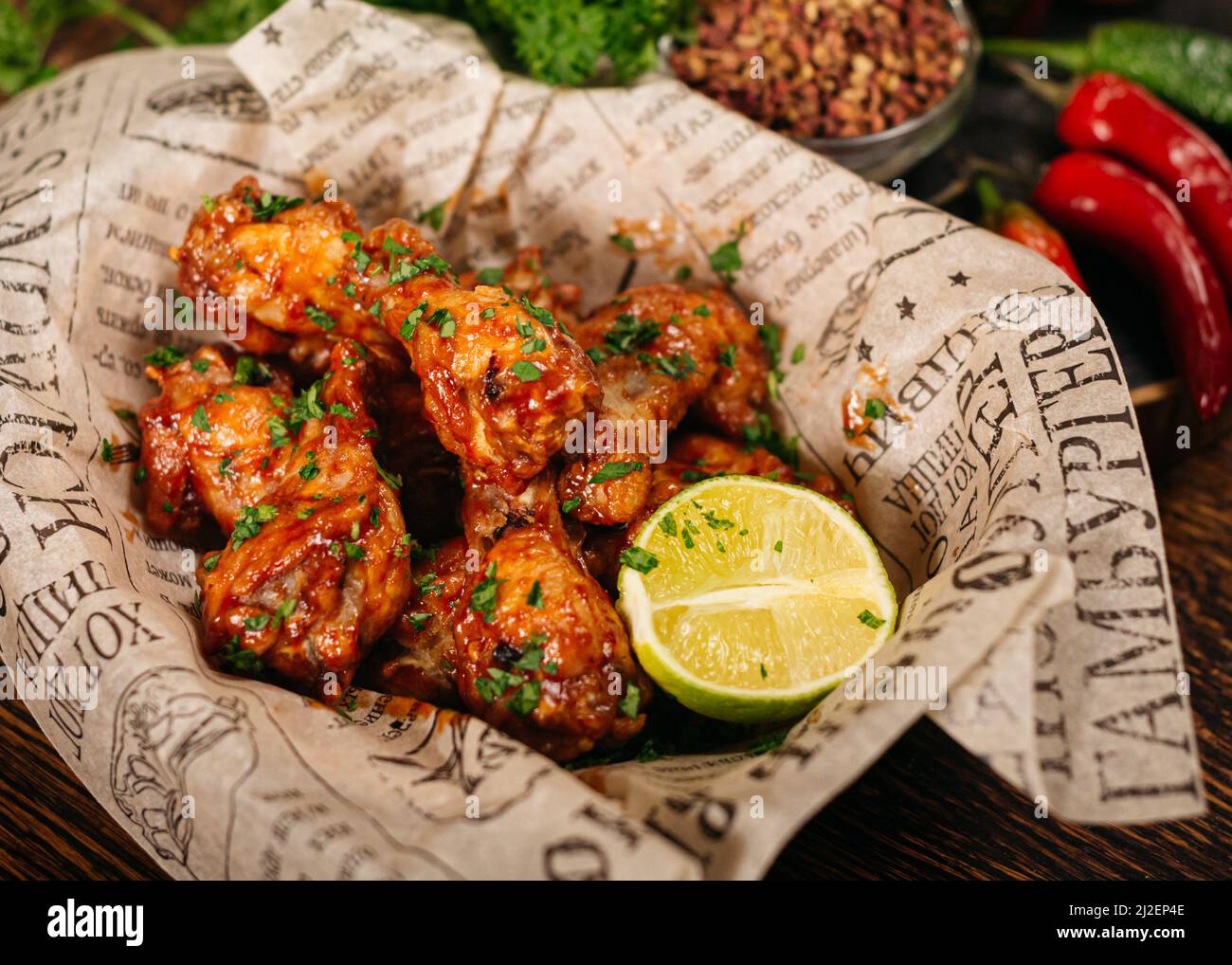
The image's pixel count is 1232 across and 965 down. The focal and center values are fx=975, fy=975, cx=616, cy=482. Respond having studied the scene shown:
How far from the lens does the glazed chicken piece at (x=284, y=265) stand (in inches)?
96.7

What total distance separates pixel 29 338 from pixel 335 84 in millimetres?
1176

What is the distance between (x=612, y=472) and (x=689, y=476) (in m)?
0.29

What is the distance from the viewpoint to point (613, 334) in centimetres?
260

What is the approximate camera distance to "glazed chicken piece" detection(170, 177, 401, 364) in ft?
8.05

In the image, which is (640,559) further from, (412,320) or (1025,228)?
(1025,228)

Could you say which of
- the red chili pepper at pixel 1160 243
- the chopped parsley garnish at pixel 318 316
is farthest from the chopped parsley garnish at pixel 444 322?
the red chili pepper at pixel 1160 243

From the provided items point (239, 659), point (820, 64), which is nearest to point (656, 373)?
point (239, 659)

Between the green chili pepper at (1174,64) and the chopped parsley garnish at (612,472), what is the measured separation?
300cm

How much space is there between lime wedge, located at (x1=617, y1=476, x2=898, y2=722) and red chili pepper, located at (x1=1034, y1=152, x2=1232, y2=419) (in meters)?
1.64

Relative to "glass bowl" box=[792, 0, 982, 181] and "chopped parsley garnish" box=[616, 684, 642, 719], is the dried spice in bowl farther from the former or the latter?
"chopped parsley garnish" box=[616, 684, 642, 719]

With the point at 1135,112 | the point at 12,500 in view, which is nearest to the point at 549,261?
the point at 12,500

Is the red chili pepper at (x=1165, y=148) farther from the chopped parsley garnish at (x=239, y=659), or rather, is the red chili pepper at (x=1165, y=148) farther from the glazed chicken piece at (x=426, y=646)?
the chopped parsley garnish at (x=239, y=659)

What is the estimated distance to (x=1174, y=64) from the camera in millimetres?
3871

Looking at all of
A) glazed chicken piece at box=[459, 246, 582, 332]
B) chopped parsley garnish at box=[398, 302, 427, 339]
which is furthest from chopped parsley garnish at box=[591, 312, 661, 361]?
chopped parsley garnish at box=[398, 302, 427, 339]
